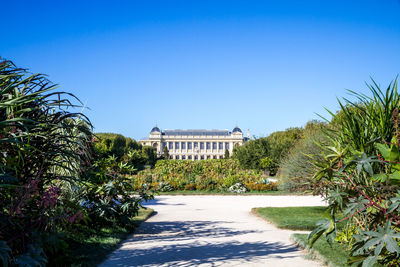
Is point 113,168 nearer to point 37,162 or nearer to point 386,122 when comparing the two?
point 37,162

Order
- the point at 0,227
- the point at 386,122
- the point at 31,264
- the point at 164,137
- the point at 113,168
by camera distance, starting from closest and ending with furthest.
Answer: the point at 31,264
the point at 0,227
the point at 386,122
the point at 113,168
the point at 164,137

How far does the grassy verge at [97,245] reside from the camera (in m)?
4.74

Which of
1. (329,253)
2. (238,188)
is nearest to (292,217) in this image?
(329,253)

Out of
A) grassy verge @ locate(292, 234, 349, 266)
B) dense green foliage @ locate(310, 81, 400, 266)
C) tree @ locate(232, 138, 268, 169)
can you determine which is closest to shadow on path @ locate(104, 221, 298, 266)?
grassy verge @ locate(292, 234, 349, 266)

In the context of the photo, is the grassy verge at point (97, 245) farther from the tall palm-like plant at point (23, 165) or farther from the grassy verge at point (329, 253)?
the grassy verge at point (329, 253)

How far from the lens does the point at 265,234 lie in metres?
6.96

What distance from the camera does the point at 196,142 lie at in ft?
308

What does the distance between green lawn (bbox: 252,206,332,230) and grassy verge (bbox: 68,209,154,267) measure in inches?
135

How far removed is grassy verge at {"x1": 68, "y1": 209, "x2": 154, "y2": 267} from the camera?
4.74 meters

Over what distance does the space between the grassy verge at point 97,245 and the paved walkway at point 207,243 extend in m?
0.15

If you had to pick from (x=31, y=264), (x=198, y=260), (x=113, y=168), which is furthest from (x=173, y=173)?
(x=31, y=264)

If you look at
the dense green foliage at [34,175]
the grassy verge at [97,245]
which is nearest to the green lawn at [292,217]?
the grassy verge at [97,245]

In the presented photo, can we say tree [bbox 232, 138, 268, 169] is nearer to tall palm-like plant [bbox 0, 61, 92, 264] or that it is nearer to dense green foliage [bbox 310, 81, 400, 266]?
dense green foliage [bbox 310, 81, 400, 266]

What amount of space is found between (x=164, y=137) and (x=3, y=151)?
89909mm
